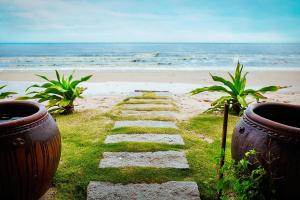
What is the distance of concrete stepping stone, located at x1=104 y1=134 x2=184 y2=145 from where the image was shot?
392 centimetres

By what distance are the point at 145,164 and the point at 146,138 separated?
848mm

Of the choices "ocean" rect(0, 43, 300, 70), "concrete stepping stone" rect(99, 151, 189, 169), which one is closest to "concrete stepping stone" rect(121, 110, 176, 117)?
"concrete stepping stone" rect(99, 151, 189, 169)

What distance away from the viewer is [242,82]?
211 inches

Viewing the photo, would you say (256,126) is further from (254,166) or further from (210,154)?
(210,154)

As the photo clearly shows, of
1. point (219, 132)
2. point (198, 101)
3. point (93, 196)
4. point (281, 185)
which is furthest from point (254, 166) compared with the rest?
point (198, 101)

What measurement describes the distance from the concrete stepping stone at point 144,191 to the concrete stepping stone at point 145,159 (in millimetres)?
401

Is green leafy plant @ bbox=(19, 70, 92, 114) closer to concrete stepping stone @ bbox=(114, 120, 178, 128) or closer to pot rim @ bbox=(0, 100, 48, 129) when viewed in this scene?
concrete stepping stone @ bbox=(114, 120, 178, 128)

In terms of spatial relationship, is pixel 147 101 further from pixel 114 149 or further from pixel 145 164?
pixel 145 164

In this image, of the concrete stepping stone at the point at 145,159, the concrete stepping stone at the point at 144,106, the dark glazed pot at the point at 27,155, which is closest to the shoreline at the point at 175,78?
the concrete stepping stone at the point at 144,106

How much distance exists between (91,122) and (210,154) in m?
2.38

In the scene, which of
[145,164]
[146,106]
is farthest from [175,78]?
[145,164]

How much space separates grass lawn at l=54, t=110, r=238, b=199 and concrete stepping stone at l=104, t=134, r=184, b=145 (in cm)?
12

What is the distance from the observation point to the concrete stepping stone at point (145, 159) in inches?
124

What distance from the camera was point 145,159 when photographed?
3.31 m
